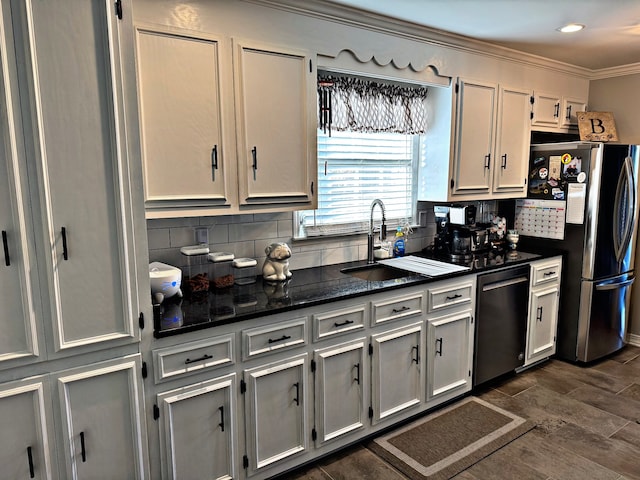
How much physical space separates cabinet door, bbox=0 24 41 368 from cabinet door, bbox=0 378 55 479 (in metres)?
0.11

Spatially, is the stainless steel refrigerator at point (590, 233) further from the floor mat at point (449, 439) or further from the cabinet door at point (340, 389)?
the cabinet door at point (340, 389)

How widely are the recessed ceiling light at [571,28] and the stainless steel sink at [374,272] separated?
71.5 inches

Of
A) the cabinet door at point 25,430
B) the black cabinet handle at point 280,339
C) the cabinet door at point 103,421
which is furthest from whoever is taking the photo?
the black cabinet handle at point 280,339

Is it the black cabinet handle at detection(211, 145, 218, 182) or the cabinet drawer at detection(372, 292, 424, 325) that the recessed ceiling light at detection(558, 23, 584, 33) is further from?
the black cabinet handle at detection(211, 145, 218, 182)

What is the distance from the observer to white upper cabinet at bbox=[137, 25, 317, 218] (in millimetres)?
1974

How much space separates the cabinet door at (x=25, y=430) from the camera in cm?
151

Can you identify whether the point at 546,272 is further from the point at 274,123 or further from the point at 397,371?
the point at 274,123

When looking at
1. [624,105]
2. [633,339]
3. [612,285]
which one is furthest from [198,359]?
[624,105]

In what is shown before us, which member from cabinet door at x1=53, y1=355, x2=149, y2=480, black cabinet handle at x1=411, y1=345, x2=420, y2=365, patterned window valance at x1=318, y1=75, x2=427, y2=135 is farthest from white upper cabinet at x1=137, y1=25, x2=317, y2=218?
black cabinet handle at x1=411, y1=345, x2=420, y2=365

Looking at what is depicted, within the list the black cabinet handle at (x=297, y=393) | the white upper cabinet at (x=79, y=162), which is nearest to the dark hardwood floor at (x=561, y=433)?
the black cabinet handle at (x=297, y=393)

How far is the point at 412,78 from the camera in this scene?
2.84 m

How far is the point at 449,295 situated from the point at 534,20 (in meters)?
1.72

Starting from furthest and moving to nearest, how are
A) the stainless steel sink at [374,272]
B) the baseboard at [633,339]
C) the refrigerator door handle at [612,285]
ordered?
1. the baseboard at [633,339]
2. the refrigerator door handle at [612,285]
3. the stainless steel sink at [374,272]

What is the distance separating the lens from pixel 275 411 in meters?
2.12
